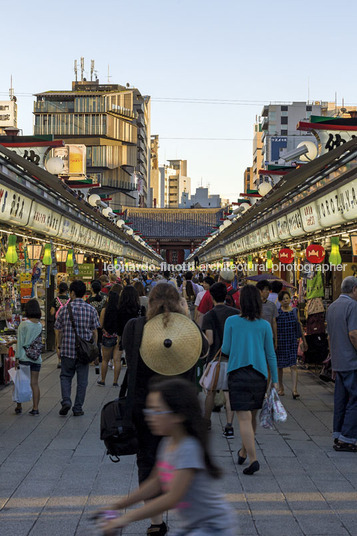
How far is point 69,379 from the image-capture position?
30.4 ft

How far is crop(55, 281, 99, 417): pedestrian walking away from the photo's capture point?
910 cm

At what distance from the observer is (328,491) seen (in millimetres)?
5797

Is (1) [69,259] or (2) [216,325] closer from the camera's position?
(2) [216,325]

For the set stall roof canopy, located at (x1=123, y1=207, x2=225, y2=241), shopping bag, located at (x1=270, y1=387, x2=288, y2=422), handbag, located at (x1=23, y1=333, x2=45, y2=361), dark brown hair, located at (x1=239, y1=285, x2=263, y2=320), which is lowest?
shopping bag, located at (x1=270, y1=387, x2=288, y2=422)

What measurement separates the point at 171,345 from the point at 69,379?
470 centimetres

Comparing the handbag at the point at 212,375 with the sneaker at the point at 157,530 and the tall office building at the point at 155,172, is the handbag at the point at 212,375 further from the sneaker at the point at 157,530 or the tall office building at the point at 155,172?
the tall office building at the point at 155,172

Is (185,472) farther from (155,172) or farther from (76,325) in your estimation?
(155,172)

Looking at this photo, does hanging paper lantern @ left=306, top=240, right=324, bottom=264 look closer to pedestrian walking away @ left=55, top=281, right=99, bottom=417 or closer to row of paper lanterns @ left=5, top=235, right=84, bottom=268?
pedestrian walking away @ left=55, top=281, right=99, bottom=417

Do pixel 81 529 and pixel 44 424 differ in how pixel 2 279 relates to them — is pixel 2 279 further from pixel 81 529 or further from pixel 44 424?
pixel 81 529

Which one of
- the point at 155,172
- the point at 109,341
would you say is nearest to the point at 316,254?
the point at 109,341

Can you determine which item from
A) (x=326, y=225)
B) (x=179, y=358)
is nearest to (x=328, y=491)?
(x=179, y=358)

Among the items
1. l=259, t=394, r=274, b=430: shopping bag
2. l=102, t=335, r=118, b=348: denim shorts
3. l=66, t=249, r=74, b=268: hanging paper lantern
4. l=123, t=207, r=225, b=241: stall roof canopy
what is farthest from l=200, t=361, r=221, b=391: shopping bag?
l=123, t=207, r=225, b=241: stall roof canopy

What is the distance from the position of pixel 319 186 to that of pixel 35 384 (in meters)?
5.84

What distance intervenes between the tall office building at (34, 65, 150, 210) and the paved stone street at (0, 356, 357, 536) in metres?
77.4
